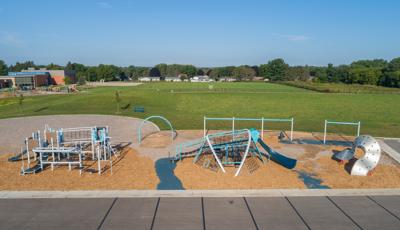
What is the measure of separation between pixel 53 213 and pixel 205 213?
413 cm

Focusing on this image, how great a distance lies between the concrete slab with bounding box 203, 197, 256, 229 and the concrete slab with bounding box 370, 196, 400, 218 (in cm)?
410

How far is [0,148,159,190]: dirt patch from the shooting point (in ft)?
33.8

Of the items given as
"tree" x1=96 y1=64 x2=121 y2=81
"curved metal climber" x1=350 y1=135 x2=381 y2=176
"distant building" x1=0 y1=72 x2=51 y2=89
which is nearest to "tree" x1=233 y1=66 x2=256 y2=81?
"tree" x1=96 y1=64 x2=121 y2=81

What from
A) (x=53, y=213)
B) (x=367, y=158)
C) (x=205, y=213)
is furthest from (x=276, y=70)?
(x=53, y=213)

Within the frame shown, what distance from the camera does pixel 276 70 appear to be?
134m

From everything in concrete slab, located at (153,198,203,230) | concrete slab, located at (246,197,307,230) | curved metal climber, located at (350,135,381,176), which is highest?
curved metal climber, located at (350,135,381,176)

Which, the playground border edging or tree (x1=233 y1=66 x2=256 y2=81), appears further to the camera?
tree (x1=233 y1=66 x2=256 y2=81)

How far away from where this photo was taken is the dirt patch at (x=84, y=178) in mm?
10312

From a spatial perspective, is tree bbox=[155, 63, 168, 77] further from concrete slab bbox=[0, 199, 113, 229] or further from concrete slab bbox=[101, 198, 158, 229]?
concrete slab bbox=[101, 198, 158, 229]

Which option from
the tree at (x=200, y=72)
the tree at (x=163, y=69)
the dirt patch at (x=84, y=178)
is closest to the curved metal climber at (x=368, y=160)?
the dirt patch at (x=84, y=178)

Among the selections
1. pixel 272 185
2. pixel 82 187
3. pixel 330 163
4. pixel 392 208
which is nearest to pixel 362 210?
pixel 392 208

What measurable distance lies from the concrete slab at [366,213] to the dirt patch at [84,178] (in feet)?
19.9

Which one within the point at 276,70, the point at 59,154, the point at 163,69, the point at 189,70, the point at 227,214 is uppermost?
the point at 163,69

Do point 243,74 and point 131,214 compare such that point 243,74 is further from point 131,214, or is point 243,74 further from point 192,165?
point 131,214
